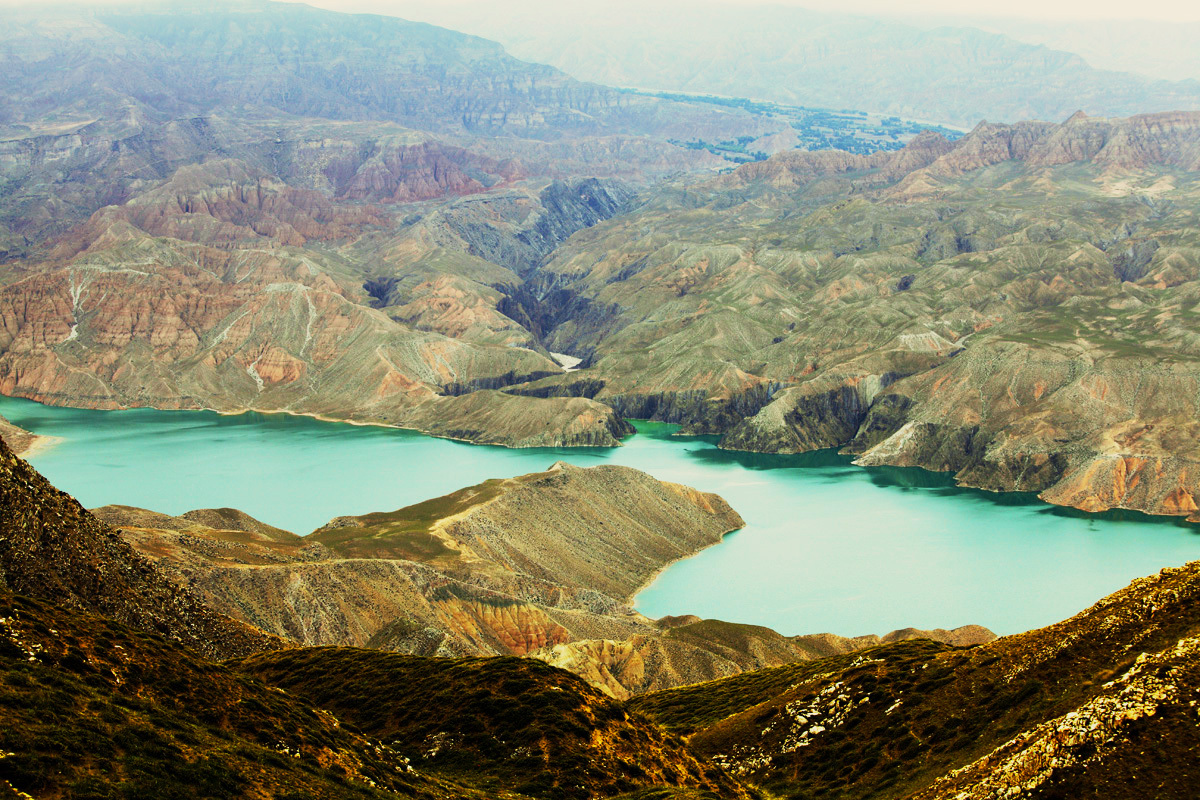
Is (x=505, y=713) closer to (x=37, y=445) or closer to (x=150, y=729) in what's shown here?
(x=150, y=729)

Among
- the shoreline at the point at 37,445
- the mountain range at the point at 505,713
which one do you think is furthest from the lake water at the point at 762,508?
the mountain range at the point at 505,713

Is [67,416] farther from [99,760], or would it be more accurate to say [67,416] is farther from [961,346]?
[99,760]

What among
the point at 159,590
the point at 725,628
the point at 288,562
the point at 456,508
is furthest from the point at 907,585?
→ the point at 159,590

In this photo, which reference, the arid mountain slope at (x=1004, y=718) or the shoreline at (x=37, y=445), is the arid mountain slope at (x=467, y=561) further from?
the shoreline at (x=37, y=445)

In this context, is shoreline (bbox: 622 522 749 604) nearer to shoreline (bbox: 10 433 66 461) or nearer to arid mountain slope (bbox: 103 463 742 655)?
arid mountain slope (bbox: 103 463 742 655)

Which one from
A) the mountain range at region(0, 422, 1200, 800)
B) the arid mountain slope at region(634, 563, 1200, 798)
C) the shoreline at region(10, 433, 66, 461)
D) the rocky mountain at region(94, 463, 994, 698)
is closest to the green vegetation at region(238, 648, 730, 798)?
the mountain range at region(0, 422, 1200, 800)
